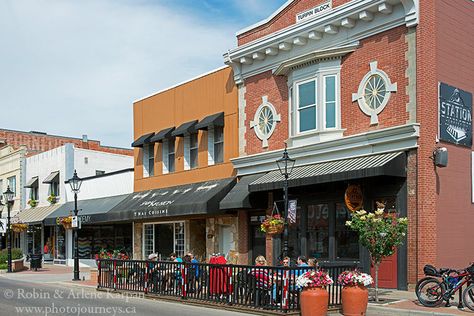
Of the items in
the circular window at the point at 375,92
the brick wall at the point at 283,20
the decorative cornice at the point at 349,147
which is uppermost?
the brick wall at the point at 283,20

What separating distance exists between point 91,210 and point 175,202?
10046 millimetres

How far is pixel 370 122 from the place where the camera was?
2000 centimetres

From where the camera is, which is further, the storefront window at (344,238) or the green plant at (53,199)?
the green plant at (53,199)

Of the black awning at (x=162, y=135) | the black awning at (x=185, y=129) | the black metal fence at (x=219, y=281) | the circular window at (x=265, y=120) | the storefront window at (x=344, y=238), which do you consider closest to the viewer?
the black metal fence at (x=219, y=281)

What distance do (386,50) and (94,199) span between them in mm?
21922

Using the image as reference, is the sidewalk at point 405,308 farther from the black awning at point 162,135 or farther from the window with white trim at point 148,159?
the window with white trim at point 148,159

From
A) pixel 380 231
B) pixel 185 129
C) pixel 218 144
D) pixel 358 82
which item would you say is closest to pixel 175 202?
pixel 218 144

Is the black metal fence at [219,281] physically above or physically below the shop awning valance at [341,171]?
below

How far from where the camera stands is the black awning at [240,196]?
76.9 ft

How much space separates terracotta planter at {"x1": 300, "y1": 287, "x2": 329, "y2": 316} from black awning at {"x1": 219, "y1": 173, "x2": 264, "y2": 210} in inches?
370

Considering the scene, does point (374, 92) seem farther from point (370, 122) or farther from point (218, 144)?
point (218, 144)

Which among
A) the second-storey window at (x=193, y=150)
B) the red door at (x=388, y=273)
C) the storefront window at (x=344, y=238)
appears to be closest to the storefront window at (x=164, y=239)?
the second-storey window at (x=193, y=150)

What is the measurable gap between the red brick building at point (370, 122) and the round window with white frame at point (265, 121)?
0.05 meters

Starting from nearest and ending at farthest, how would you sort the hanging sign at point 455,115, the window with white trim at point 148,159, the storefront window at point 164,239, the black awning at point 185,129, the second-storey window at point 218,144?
the hanging sign at point 455,115 → the second-storey window at point 218,144 → the black awning at point 185,129 → the storefront window at point 164,239 → the window with white trim at point 148,159
